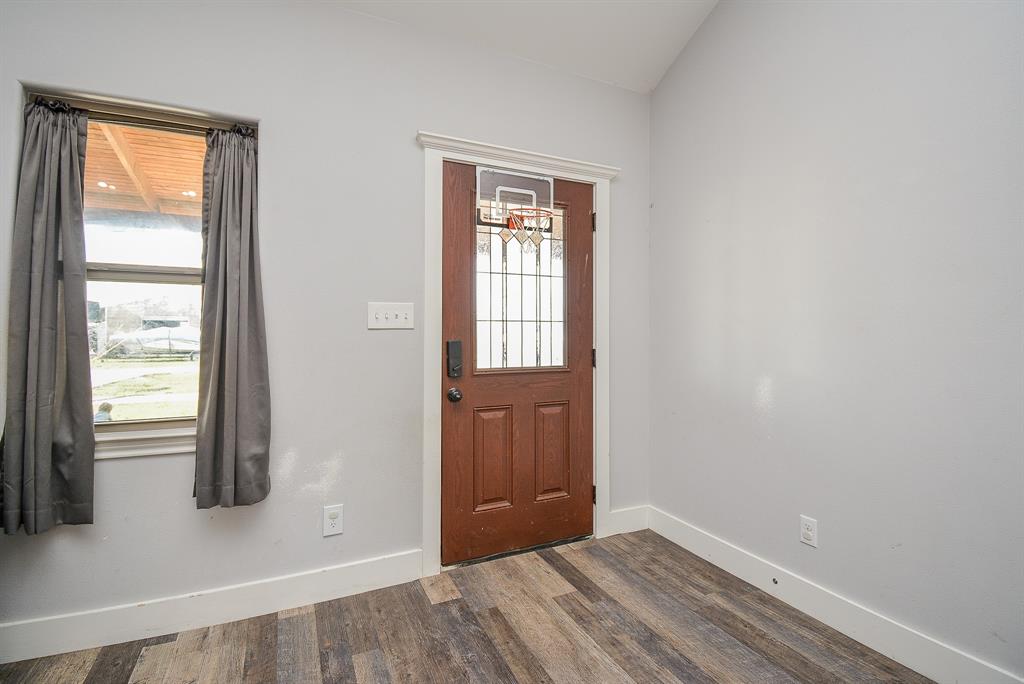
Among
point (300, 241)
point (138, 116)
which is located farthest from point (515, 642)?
point (138, 116)

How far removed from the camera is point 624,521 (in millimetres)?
2881

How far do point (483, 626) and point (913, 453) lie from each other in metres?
1.79

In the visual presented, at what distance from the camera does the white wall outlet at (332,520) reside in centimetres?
217

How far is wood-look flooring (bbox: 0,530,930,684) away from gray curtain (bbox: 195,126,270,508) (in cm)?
58

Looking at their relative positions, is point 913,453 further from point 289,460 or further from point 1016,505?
point 289,460

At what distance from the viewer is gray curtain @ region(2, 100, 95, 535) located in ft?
5.56

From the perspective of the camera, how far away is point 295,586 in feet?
6.89

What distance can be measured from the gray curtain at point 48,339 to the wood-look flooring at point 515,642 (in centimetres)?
64

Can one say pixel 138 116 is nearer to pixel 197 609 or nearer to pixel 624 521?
pixel 197 609

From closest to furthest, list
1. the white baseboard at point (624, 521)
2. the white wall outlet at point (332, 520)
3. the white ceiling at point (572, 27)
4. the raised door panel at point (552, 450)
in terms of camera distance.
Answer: the white wall outlet at point (332, 520)
the white ceiling at point (572, 27)
the raised door panel at point (552, 450)
the white baseboard at point (624, 521)

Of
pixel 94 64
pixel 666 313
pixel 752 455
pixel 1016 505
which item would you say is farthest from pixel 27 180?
pixel 1016 505

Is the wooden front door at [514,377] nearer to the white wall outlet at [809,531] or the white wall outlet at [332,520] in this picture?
the white wall outlet at [332,520]

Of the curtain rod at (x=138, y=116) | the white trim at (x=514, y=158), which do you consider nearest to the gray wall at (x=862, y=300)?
the white trim at (x=514, y=158)

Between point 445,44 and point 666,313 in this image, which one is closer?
point 445,44
